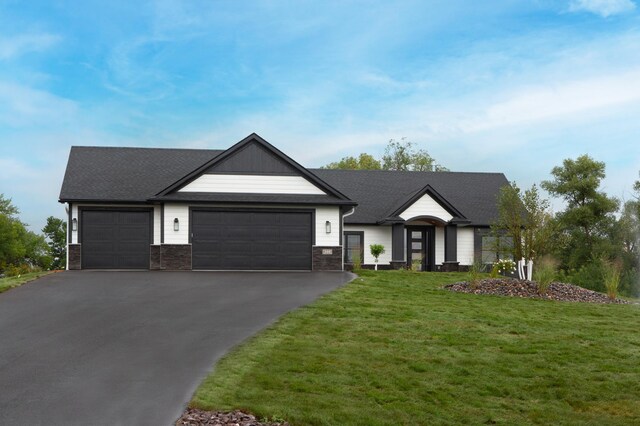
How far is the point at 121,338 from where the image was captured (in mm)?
11141

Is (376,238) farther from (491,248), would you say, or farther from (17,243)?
(17,243)

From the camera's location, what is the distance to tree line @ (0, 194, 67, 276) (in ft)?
192

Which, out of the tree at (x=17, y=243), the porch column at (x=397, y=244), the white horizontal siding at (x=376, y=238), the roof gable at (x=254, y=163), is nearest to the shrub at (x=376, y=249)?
the white horizontal siding at (x=376, y=238)

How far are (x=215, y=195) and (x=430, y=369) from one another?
16.4 meters

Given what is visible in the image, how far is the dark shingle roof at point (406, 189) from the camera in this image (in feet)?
101

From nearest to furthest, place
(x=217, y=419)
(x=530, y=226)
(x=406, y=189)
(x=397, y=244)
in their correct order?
(x=217, y=419)
(x=530, y=226)
(x=397, y=244)
(x=406, y=189)

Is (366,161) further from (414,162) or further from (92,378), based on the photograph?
(92,378)

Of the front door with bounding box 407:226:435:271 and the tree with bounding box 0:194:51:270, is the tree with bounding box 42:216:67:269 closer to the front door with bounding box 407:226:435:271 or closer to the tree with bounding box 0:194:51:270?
the tree with bounding box 0:194:51:270

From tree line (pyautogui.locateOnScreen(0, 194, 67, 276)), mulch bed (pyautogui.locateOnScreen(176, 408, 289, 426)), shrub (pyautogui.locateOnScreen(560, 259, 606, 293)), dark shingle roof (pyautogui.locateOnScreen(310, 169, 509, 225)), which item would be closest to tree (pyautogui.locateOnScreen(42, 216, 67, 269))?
tree line (pyautogui.locateOnScreen(0, 194, 67, 276))

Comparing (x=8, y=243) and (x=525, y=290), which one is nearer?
(x=525, y=290)

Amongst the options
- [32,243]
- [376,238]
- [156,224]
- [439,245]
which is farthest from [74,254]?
[32,243]

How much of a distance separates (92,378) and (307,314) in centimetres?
576

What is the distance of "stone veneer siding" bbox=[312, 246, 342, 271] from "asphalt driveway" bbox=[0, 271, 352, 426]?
4.24m

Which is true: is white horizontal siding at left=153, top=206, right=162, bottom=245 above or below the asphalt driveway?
above
